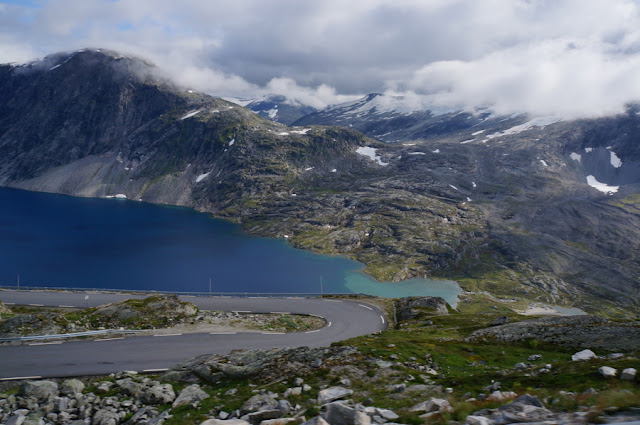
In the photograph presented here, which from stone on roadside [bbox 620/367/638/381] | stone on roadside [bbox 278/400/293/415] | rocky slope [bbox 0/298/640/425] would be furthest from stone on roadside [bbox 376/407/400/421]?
stone on roadside [bbox 620/367/638/381]

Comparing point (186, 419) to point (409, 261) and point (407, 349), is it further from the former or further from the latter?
point (409, 261)

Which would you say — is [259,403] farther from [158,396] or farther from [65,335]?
[65,335]

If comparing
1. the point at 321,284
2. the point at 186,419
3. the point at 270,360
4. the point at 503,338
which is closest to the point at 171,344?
the point at 270,360

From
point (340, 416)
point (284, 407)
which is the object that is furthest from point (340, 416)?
point (284, 407)

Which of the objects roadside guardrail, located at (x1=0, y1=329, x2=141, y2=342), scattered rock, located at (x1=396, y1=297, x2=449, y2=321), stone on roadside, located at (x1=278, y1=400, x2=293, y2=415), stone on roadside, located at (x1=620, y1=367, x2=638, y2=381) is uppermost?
stone on roadside, located at (x1=620, y1=367, x2=638, y2=381)

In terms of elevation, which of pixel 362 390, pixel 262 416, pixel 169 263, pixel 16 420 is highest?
pixel 262 416

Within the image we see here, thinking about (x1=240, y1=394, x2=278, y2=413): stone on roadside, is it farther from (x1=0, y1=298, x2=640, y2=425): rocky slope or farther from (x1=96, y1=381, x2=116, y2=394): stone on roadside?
(x1=96, y1=381, x2=116, y2=394): stone on roadside
